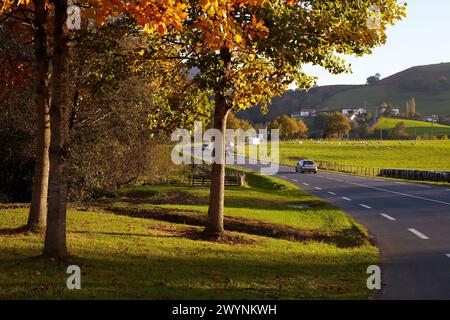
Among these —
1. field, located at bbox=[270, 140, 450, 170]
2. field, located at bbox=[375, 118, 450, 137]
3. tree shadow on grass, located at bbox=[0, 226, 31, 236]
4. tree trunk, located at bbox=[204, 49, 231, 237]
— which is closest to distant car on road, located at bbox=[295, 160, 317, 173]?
field, located at bbox=[270, 140, 450, 170]

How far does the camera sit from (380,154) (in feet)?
347

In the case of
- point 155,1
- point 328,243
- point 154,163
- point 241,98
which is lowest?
point 328,243

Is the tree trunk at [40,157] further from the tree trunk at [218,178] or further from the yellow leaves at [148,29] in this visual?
the yellow leaves at [148,29]

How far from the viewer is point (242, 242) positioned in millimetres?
14664

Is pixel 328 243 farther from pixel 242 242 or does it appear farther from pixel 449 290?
pixel 449 290

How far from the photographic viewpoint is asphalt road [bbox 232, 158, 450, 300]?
968 centimetres

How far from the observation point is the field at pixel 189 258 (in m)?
8.34

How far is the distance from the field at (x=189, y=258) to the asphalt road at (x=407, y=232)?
1.91ft

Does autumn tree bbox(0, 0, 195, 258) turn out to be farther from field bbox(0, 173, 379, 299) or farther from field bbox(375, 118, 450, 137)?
field bbox(375, 118, 450, 137)

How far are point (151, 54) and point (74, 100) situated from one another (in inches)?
293

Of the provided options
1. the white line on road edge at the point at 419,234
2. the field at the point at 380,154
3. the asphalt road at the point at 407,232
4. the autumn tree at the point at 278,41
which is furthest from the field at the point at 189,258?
the field at the point at 380,154

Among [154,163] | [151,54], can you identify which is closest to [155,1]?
[151,54]

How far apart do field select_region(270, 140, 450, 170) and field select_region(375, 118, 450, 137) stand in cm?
4662
